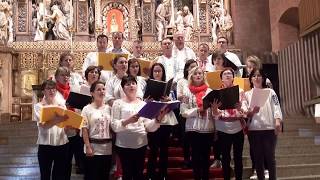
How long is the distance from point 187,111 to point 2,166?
2.97 meters

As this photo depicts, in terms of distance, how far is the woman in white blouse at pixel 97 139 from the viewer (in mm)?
4699

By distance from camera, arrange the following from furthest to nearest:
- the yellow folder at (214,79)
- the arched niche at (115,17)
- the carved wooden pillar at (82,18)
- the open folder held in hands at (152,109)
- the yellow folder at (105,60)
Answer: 1. the arched niche at (115,17)
2. the carved wooden pillar at (82,18)
3. the yellow folder at (105,60)
4. the yellow folder at (214,79)
5. the open folder held in hands at (152,109)

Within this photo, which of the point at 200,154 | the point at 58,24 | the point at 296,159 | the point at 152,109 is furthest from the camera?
the point at 58,24

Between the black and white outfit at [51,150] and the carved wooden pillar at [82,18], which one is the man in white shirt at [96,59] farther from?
the carved wooden pillar at [82,18]

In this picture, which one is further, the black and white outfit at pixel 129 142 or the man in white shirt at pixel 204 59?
the man in white shirt at pixel 204 59

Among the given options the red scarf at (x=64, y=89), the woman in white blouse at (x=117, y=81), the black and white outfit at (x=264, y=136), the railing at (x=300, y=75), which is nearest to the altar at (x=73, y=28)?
the railing at (x=300, y=75)

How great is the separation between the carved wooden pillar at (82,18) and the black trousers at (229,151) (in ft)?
29.6

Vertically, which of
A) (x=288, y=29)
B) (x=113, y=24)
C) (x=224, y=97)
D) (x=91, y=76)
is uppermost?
(x=113, y=24)

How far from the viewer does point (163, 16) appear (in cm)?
1381

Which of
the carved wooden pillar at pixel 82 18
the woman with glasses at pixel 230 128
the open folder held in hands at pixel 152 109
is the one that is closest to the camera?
the open folder held in hands at pixel 152 109

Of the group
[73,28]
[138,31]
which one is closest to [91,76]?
[73,28]

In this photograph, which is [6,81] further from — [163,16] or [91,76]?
Result: [91,76]

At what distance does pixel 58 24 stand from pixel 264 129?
936cm

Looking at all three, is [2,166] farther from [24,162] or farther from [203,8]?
Answer: [203,8]
